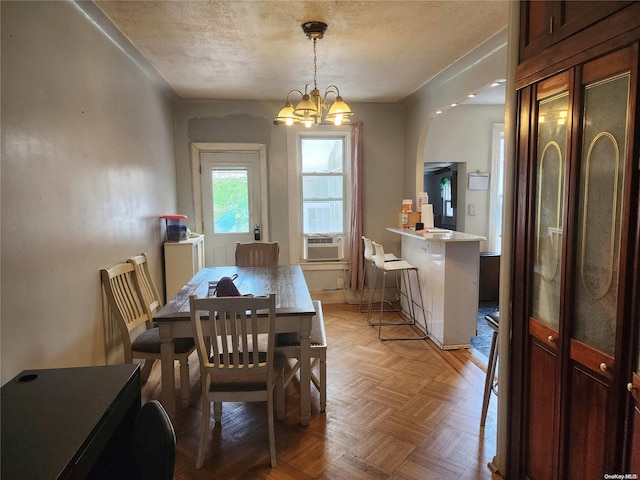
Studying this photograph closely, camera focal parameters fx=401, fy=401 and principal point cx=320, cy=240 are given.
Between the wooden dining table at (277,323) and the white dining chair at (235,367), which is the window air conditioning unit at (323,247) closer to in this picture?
the wooden dining table at (277,323)

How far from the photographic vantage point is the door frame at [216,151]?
15.8 ft

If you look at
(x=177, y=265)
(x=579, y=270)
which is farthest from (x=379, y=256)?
(x=579, y=270)

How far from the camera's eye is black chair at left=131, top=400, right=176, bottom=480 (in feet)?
3.41

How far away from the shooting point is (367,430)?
2387mm

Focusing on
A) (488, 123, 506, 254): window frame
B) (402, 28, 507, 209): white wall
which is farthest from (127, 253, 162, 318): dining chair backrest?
(488, 123, 506, 254): window frame

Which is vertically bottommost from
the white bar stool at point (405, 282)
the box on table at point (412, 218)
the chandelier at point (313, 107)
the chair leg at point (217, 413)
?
the chair leg at point (217, 413)

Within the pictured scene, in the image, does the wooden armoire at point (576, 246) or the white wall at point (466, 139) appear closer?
the wooden armoire at point (576, 246)

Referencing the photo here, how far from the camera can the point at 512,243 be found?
186 centimetres

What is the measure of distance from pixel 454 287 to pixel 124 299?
2.67 m

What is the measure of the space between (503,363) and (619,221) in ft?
2.95

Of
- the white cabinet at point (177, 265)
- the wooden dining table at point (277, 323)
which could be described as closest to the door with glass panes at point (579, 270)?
the wooden dining table at point (277, 323)

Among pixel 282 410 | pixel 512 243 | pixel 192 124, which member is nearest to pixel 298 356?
pixel 282 410

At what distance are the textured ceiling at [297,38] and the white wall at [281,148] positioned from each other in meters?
0.62

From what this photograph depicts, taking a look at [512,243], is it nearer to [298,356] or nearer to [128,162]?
[298,356]
